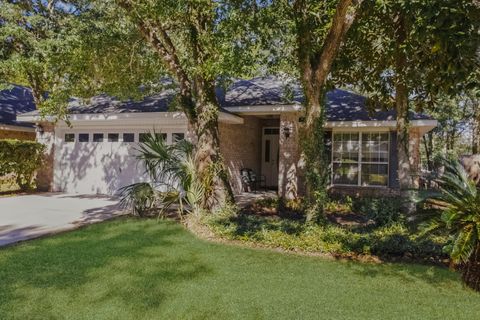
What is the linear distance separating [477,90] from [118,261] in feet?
21.4

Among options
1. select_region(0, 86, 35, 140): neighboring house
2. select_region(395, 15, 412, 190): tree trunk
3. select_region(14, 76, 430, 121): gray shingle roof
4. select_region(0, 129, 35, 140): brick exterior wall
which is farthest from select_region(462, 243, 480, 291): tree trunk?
select_region(0, 129, 35, 140): brick exterior wall

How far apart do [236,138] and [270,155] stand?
10.0 feet

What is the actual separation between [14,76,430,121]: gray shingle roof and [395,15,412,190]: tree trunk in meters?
3.57

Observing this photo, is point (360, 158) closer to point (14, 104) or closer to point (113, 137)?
point (113, 137)

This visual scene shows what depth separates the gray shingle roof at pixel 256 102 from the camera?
1495 cm

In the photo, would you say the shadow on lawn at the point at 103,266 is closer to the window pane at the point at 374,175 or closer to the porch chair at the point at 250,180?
the porch chair at the point at 250,180

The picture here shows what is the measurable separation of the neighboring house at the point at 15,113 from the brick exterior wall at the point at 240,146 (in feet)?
36.7

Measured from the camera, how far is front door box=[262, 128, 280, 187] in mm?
18719

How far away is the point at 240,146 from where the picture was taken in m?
16.7

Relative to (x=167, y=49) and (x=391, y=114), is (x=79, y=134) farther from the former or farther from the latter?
(x=391, y=114)

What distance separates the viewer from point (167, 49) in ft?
37.2

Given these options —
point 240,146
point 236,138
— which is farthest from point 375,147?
point 236,138

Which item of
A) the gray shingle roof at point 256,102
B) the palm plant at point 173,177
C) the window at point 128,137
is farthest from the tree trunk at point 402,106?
the window at point 128,137

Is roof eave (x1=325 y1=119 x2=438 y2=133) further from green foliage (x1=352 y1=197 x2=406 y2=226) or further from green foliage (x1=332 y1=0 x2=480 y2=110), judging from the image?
green foliage (x1=352 y1=197 x2=406 y2=226)
